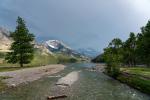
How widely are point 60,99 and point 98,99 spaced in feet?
20.2

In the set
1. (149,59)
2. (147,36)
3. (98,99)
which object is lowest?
(98,99)

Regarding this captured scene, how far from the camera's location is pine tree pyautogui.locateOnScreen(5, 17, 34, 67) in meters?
119

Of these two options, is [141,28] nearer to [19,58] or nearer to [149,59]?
[149,59]

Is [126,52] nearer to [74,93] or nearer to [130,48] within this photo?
[130,48]

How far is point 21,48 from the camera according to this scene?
120 meters

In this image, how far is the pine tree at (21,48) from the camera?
11944cm

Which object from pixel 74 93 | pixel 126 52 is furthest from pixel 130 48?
Result: pixel 74 93

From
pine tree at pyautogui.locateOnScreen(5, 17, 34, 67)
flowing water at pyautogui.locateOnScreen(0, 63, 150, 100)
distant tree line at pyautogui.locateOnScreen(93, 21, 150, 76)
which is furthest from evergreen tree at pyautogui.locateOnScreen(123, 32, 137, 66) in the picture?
flowing water at pyautogui.locateOnScreen(0, 63, 150, 100)

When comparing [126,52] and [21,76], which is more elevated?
[126,52]

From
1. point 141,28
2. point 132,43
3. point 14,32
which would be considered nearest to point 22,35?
point 14,32

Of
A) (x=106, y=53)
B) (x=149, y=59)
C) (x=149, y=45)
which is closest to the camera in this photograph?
(x=106, y=53)

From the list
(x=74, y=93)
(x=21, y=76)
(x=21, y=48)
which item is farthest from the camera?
(x=21, y=48)

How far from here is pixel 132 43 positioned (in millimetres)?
178500

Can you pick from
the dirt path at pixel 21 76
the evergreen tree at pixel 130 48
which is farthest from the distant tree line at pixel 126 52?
the dirt path at pixel 21 76
